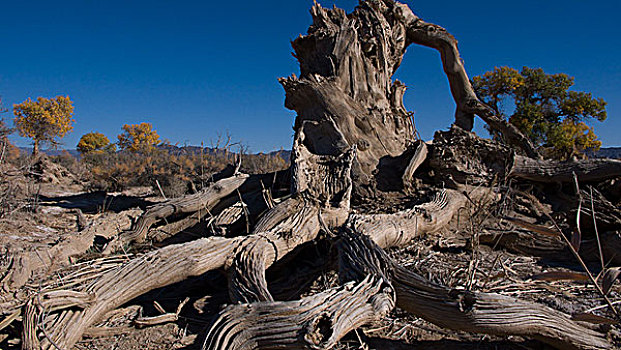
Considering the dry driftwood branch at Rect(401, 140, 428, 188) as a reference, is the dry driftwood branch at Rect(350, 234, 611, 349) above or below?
below

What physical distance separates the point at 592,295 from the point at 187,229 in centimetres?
464

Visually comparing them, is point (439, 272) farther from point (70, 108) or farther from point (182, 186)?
point (70, 108)

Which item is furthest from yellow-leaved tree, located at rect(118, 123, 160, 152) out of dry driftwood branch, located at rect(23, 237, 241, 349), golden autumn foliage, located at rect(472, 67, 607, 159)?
dry driftwood branch, located at rect(23, 237, 241, 349)

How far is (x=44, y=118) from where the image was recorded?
31109 mm

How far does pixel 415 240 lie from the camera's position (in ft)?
15.3

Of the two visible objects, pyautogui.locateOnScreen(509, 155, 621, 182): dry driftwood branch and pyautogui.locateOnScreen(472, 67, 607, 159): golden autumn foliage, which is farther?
pyautogui.locateOnScreen(472, 67, 607, 159): golden autumn foliage

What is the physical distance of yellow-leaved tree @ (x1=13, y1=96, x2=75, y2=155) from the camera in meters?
29.9

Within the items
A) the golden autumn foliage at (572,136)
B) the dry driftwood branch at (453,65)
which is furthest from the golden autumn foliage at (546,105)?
the dry driftwood branch at (453,65)

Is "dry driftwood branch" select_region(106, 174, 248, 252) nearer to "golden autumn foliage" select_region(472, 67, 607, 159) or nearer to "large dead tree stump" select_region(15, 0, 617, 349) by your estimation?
"large dead tree stump" select_region(15, 0, 617, 349)

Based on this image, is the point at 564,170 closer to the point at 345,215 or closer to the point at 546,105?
the point at 345,215

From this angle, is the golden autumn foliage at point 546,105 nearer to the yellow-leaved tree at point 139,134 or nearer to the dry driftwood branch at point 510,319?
the dry driftwood branch at point 510,319

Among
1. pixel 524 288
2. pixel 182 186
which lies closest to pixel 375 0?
pixel 524 288

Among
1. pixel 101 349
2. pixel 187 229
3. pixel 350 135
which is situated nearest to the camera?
pixel 101 349

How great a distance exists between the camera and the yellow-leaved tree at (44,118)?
29892mm
